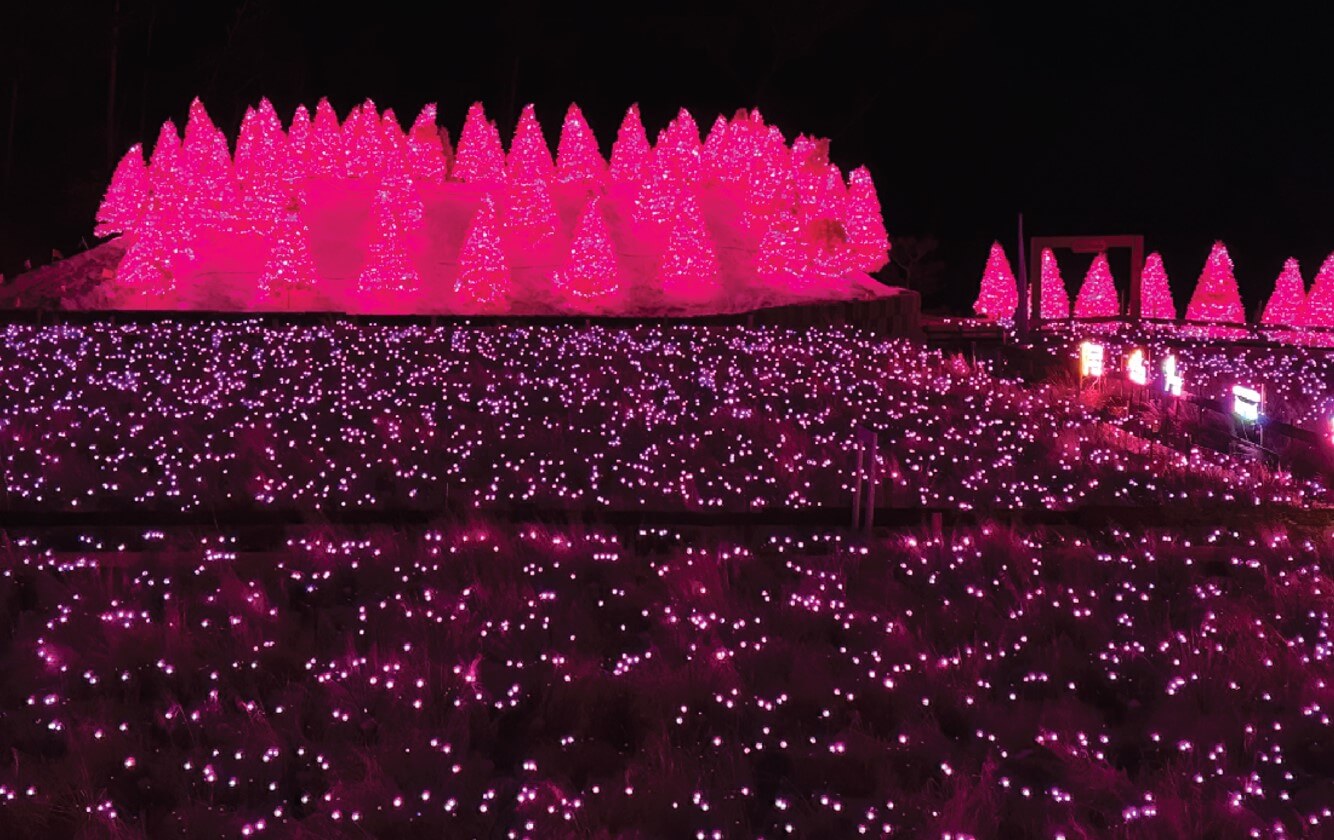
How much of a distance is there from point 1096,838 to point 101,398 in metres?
11.9

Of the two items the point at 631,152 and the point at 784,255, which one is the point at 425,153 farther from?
the point at 784,255

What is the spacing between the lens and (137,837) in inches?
158

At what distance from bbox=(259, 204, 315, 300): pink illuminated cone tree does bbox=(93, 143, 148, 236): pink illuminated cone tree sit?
209 inches

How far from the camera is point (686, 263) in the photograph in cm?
2819

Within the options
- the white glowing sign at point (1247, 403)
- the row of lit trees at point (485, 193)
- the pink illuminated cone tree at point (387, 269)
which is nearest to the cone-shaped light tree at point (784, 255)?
the row of lit trees at point (485, 193)

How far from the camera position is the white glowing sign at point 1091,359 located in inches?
644

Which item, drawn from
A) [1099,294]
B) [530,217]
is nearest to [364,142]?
[530,217]

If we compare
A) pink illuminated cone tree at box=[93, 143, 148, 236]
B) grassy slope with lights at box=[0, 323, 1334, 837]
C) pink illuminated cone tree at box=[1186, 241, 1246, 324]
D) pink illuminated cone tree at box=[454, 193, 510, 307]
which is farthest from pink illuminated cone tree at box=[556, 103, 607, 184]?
grassy slope with lights at box=[0, 323, 1334, 837]

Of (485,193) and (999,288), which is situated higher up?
(485,193)

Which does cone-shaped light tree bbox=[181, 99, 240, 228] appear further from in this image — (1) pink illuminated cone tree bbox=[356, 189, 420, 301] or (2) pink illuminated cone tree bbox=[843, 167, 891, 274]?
(2) pink illuminated cone tree bbox=[843, 167, 891, 274]

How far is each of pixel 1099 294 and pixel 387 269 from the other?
2311 cm

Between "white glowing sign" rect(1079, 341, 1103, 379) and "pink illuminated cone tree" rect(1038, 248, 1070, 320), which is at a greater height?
"pink illuminated cone tree" rect(1038, 248, 1070, 320)

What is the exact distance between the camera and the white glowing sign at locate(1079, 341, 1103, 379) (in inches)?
644

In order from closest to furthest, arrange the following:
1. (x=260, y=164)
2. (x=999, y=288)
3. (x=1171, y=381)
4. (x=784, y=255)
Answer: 1. (x=1171, y=381)
2. (x=260, y=164)
3. (x=784, y=255)
4. (x=999, y=288)
